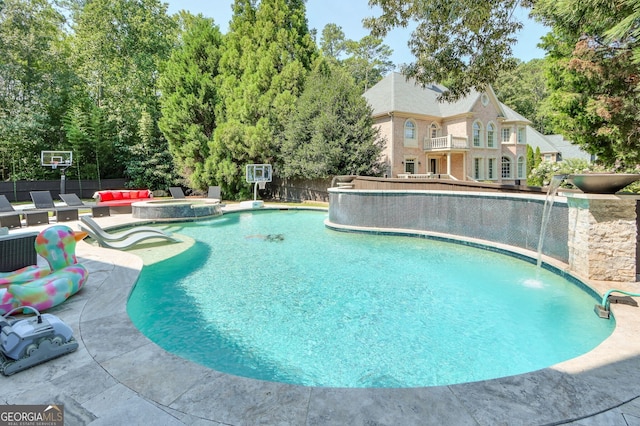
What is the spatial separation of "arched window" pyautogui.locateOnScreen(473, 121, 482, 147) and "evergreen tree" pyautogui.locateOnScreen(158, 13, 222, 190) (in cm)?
1987

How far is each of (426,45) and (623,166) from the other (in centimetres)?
993

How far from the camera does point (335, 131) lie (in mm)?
18750

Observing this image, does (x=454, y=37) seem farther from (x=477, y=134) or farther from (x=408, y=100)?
(x=477, y=134)

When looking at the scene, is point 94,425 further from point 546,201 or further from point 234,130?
point 234,130

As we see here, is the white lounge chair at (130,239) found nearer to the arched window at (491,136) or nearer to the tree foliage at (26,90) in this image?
the tree foliage at (26,90)

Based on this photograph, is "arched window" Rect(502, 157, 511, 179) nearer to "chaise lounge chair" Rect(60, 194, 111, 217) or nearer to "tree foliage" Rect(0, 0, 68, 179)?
"chaise lounge chair" Rect(60, 194, 111, 217)

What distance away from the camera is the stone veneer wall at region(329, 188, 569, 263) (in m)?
6.55

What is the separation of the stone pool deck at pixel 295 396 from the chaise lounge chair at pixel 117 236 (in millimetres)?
5805

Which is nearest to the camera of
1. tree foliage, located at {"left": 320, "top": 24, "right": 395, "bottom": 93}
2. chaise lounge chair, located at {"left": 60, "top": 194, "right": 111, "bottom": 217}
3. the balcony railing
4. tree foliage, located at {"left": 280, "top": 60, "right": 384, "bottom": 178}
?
chaise lounge chair, located at {"left": 60, "top": 194, "right": 111, "bottom": 217}

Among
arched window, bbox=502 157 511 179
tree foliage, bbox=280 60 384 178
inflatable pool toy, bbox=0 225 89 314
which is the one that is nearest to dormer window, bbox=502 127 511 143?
arched window, bbox=502 157 511 179

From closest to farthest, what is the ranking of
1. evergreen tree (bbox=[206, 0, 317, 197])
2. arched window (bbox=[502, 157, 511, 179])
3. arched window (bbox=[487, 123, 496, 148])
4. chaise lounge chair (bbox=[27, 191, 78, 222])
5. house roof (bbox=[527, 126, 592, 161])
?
chaise lounge chair (bbox=[27, 191, 78, 222]), evergreen tree (bbox=[206, 0, 317, 197]), arched window (bbox=[487, 123, 496, 148]), arched window (bbox=[502, 157, 511, 179]), house roof (bbox=[527, 126, 592, 161])

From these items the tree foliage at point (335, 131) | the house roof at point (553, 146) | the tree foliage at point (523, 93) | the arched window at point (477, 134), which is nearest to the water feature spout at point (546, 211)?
the tree foliage at point (335, 131)

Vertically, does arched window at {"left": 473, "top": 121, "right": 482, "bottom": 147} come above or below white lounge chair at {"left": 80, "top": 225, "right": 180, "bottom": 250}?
above

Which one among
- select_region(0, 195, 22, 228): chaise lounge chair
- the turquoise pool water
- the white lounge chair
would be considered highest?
select_region(0, 195, 22, 228): chaise lounge chair
